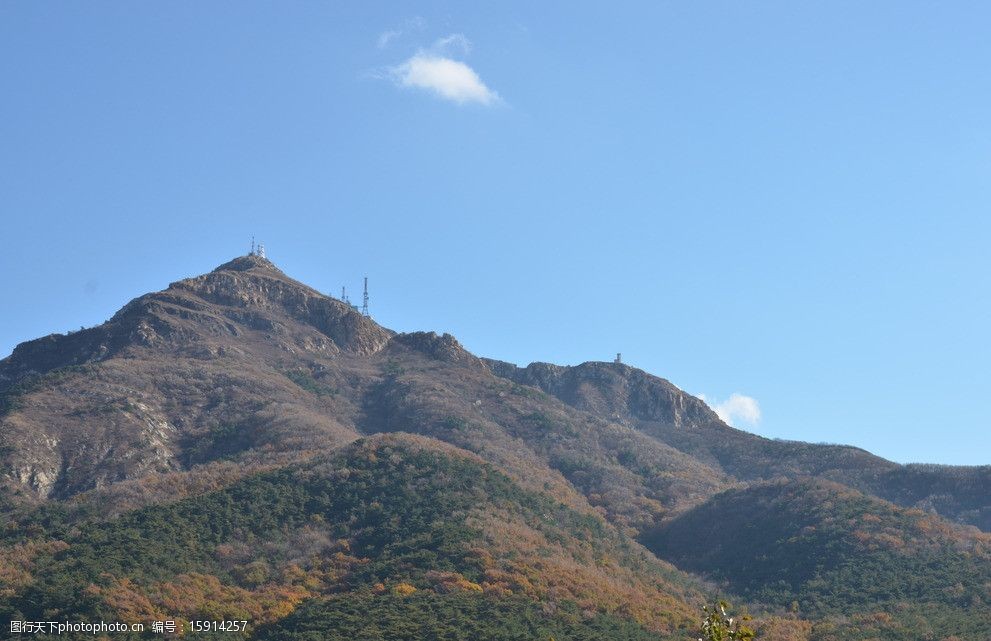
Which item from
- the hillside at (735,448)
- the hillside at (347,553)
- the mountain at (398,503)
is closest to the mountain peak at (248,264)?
the mountain at (398,503)

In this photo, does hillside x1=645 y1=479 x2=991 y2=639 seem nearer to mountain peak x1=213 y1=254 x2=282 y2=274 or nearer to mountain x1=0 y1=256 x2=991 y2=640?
mountain x1=0 y1=256 x2=991 y2=640

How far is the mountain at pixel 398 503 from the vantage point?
52438mm

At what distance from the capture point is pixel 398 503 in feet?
218

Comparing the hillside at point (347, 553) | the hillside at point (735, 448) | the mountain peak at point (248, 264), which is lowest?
the hillside at point (347, 553)

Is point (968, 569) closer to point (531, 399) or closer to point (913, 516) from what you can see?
point (913, 516)

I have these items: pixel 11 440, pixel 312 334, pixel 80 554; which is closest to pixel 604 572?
pixel 80 554

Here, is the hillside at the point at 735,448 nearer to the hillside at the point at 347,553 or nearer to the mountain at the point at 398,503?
the mountain at the point at 398,503

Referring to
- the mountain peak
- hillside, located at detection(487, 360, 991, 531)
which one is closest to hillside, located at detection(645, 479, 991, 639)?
hillside, located at detection(487, 360, 991, 531)

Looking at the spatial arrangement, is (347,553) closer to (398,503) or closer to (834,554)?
(398,503)

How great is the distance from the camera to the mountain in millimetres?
52438

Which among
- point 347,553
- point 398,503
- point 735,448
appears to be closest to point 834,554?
point 398,503

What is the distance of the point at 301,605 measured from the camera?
168ft

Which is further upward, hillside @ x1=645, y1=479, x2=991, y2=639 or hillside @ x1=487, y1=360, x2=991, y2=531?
hillside @ x1=487, y1=360, x2=991, y2=531

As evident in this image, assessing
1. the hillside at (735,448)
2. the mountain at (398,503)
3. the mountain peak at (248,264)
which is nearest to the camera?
the mountain at (398,503)
